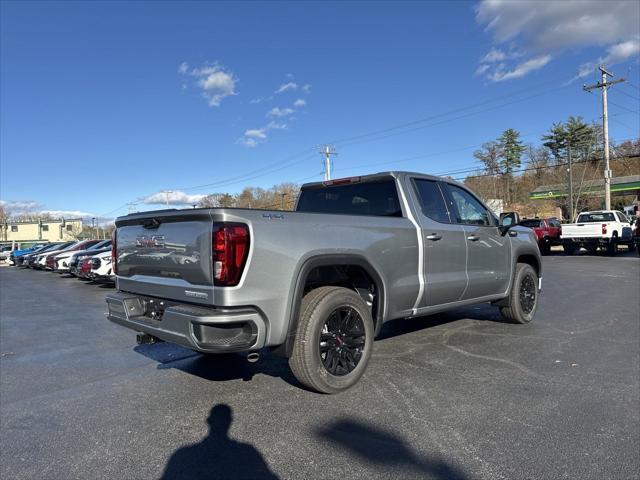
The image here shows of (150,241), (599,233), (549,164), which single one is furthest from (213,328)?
(549,164)

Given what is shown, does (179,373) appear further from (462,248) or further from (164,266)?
(462,248)

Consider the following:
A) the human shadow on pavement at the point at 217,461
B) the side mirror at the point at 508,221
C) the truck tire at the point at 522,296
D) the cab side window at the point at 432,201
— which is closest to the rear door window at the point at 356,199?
the cab side window at the point at 432,201

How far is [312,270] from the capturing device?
3.84 metres

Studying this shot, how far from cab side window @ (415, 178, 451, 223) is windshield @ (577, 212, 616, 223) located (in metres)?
20.9

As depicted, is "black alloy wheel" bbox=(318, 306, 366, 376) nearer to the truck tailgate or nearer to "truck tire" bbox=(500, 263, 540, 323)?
the truck tailgate

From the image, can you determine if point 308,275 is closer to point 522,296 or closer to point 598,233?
point 522,296

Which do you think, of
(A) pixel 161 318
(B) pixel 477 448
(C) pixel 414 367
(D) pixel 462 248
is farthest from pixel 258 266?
(D) pixel 462 248

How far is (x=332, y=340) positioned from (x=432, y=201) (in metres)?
2.14

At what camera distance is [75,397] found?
13.5 ft

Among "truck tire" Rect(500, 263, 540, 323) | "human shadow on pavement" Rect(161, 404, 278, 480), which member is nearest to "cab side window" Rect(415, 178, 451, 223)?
"truck tire" Rect(500, 263, 540, 323)

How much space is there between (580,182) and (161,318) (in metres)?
44.3

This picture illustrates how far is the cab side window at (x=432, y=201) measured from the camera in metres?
5.02

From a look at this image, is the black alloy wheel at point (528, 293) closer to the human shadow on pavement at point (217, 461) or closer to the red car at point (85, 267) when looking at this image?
the human shadow on pavement at point (217, 461)

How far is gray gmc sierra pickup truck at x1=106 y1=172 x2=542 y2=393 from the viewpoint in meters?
3.22
